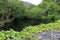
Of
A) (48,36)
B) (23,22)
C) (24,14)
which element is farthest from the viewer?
(24,14)

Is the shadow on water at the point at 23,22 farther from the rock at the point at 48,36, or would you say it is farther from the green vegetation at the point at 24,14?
the rock at the point at 48,36

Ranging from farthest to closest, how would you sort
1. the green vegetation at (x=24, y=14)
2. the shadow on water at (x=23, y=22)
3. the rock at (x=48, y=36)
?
Result: 1. the shadow on water at (x=23, y=22)
2. the green vegetation at (x=24, y=14)
3. the rock at (x=48, y=36)

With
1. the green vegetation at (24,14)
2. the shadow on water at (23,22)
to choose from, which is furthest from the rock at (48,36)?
the shadow on water at (23,22)

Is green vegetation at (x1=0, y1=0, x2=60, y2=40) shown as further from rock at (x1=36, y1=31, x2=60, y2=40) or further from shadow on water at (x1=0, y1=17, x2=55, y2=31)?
rock at (x1=36, y1=31, x2=60, y2=40)

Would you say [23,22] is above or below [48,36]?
below

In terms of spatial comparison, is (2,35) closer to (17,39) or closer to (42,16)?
(17,39)

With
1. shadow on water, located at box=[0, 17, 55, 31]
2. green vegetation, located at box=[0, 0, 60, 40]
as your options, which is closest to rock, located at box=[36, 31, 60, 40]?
green vegetation, located at box=[0, 0, 60, 40]

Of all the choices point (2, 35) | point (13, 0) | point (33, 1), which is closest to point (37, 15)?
point (13, 0)

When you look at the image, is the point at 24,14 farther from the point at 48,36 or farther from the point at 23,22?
the point at 48,36

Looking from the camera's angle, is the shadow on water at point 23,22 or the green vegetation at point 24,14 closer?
the green vegetation at point 24,14

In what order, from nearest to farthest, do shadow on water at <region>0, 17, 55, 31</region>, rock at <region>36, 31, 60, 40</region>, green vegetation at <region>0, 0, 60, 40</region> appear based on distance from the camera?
rock at <region>36, 31, 60, 40</region> → green vegetation at <region>0, 0, 60, 40</region> → shadow on water at <region>0, 17, 55, 31</region>

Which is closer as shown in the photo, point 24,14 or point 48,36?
point 48,36

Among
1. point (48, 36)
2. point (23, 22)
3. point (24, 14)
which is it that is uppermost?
point (48, 36)

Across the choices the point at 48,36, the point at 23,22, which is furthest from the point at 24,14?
the point at 48,36
